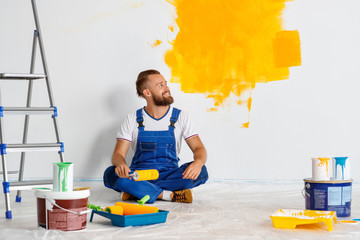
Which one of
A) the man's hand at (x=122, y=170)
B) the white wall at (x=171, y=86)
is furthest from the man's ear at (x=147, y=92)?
the man's hand at (x=122, y=170)

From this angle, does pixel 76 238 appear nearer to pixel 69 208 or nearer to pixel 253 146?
pixel 69 208

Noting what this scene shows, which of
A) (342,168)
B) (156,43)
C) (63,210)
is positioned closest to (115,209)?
(63,210)

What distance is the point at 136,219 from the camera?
2082 millimetres

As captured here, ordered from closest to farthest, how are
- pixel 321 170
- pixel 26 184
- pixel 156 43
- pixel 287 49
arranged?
pixel 321 170, pixel 26 184, pixel 287 49, pixel 156 43

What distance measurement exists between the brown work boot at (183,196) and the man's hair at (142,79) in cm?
70

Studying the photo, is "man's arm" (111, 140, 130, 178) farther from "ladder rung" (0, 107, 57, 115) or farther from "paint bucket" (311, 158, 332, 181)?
"paint bucket" (311, 158, 332, 181)

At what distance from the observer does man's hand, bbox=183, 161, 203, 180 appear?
2783 millimetres

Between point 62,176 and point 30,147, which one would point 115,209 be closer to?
point 62,176

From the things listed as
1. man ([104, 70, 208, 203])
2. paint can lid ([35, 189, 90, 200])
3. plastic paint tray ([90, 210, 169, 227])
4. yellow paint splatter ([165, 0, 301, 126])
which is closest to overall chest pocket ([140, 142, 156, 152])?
A: man ([104, 70, 208, 203])

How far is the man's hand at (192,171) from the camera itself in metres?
2.78

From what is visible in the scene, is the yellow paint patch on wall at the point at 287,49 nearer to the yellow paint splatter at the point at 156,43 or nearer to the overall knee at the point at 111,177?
the yellow paint splatter at the point at 156,43

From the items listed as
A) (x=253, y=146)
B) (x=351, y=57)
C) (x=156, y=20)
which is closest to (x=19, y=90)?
(x=156, y=20)

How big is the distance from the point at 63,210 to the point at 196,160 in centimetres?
109

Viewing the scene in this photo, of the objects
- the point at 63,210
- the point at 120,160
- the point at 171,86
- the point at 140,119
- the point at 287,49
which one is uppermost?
the point at 287,49
